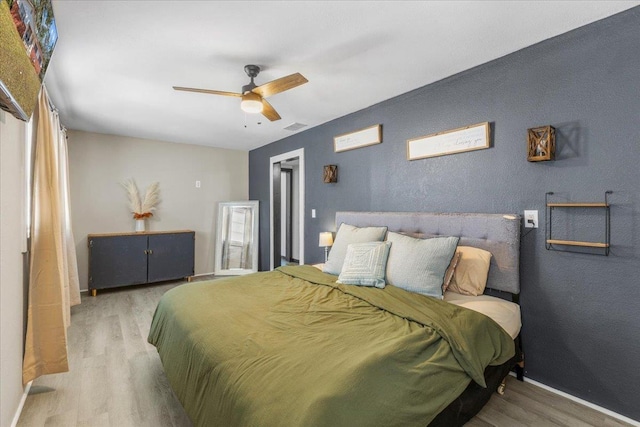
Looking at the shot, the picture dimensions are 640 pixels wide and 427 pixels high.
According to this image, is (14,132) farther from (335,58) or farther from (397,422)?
(397,422)

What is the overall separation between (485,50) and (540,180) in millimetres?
1045

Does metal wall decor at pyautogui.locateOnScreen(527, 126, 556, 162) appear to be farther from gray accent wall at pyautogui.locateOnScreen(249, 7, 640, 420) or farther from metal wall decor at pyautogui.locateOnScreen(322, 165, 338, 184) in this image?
metal wall decor at pyautogui.locateOnScreen(322, 165, 338, 184)

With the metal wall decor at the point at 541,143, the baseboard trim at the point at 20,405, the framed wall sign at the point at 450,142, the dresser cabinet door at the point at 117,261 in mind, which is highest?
the framed wall sign at the point at 450,142

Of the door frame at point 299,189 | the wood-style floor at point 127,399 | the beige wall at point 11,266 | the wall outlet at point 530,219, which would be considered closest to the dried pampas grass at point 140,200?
the door frame at point 299,189

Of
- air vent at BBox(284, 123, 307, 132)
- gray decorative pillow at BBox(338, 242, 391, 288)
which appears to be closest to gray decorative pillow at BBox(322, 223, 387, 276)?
gray decorative pillow at BBox(338, 242, 391, 288)

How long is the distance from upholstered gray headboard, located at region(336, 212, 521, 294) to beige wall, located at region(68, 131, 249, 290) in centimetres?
386

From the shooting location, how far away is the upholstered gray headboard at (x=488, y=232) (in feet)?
7.32

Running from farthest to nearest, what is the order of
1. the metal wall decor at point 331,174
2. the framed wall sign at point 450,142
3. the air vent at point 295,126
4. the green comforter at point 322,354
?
the air vent at point 295,126 < the metal wall decor at point 331,174 < the framed wall sign at point 450,142 < the green comforter at point 322,354

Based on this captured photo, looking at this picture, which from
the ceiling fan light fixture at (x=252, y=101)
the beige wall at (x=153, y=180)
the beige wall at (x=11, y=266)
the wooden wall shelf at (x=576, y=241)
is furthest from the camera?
the beige wall at (x=153, y=180)

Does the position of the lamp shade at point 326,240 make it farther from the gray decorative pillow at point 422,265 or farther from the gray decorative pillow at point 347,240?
the gray decorative pillow at point 422,265

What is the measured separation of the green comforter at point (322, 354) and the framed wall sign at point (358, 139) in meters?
1.83

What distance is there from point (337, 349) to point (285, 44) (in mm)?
2018

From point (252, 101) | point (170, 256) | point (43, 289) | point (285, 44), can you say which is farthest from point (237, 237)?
point (285, 44)

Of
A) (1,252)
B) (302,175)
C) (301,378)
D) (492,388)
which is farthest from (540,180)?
(1,252)
